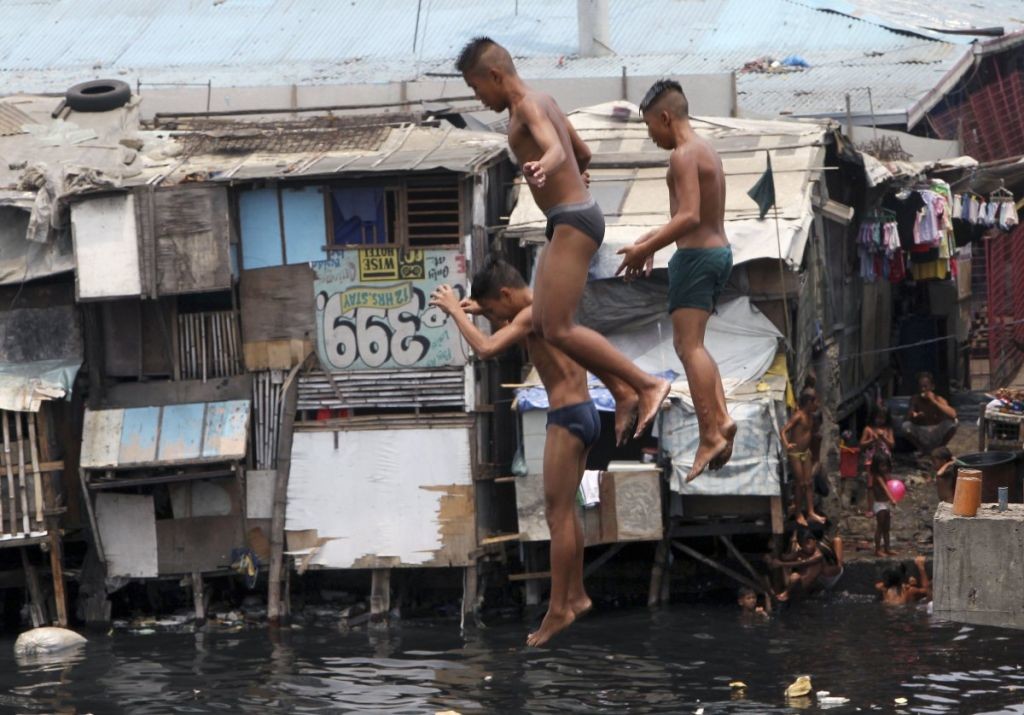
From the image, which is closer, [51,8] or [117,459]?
[117,459]

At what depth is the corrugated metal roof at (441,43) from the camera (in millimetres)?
30672

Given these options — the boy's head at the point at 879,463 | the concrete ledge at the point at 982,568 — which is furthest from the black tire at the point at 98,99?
the concrete ledge at the point at 982,568

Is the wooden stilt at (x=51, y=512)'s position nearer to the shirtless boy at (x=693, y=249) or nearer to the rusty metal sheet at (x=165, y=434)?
the rusty metal sheet at (x=165, y=434)

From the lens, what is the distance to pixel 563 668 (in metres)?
20.5

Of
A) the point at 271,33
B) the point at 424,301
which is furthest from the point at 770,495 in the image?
the point at 271,33

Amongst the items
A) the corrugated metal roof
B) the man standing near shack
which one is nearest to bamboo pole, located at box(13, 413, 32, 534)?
the corrugated metal roof

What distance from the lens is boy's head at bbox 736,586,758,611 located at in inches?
859

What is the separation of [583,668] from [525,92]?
12.1 metres

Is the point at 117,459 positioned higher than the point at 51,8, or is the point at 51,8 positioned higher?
the point at 51,8

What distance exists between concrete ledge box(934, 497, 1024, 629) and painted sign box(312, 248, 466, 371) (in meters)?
9.77

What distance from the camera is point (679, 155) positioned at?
9.51 metres

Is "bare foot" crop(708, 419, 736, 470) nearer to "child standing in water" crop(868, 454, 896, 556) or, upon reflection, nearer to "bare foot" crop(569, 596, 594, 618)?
"bare foot" crop(569, 596, 594, 618)

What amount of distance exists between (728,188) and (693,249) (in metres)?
11.9

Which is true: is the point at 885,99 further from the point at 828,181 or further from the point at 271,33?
the point at 271,33
